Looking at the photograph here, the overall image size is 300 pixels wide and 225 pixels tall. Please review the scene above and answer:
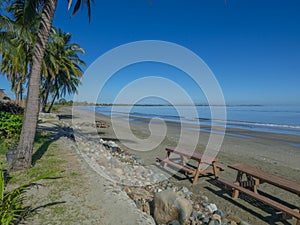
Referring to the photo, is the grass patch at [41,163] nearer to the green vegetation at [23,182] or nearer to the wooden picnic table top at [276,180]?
the green vegetation at [23,182]

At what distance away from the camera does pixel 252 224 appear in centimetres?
375

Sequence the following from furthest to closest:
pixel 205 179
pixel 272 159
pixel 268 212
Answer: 1. pixel 272 159
2. pixel 205 179
3. pixel 268 212

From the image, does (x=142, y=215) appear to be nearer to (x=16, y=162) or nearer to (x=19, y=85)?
(x=16, y=162)

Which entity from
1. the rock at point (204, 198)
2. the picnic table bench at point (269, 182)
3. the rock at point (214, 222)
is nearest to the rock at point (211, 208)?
the rock at point (204, 198)

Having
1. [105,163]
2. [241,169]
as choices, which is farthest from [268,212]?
[105,163]

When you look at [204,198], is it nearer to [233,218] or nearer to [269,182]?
[233,218]

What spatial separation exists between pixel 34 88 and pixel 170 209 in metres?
3.85

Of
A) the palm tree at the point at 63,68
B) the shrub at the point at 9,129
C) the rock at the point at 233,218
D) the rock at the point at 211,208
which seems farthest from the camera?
the palm tree at the point at 63,68

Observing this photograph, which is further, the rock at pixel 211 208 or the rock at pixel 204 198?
the rock at pixel 204 198

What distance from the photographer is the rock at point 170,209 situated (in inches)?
131

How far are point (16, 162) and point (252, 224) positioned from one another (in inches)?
205

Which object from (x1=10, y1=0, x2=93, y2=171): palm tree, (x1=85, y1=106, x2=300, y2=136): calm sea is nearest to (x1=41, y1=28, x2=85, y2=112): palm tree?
(x1=85, y1=106, x2=300, y2=136): calm sea

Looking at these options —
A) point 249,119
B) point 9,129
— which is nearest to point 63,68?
A: point 9,129

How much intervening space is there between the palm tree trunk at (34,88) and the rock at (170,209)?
131 inches
